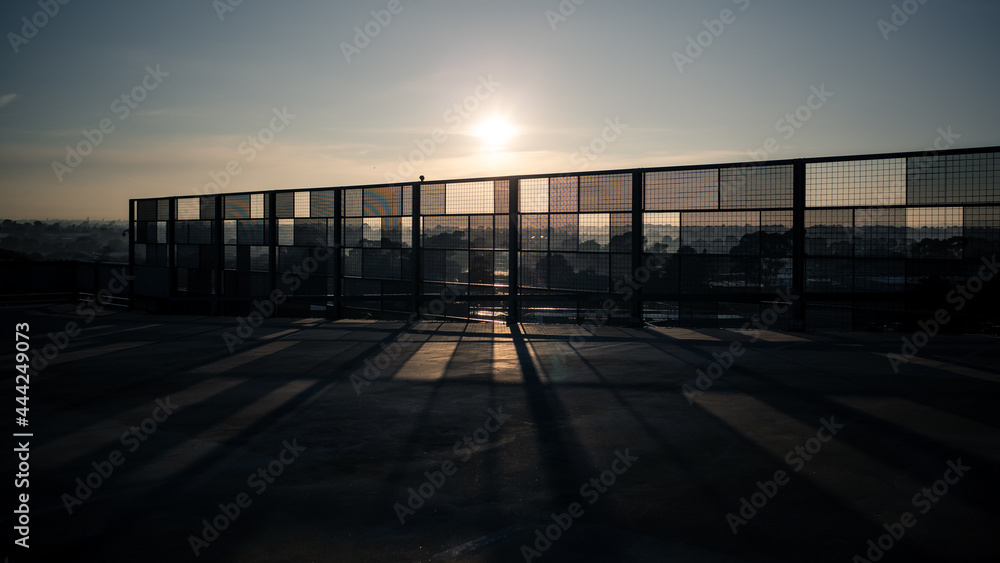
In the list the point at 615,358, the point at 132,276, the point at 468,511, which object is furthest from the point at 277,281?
the point at 468,511

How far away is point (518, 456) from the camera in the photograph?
6.03m

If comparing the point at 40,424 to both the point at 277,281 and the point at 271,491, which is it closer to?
the point at 271,491

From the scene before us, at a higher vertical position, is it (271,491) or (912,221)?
(912,221)

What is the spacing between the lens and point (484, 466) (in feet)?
18.9

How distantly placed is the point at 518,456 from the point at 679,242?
9.21 m

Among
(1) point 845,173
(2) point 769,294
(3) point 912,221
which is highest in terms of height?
(1) point 845,173

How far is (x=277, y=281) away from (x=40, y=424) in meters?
15.9

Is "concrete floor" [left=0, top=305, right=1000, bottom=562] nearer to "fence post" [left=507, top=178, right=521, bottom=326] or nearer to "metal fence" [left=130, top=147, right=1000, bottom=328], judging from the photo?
"metal fence" [left=130, top=147, right=1000, bottom=328]

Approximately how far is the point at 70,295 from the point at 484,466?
27.8 metres

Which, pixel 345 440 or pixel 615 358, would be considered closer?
pixel 345 440

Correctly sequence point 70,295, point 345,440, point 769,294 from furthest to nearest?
point 70,295 → point 769,294 → point 345,440

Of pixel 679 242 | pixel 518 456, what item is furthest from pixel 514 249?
pixel 518 456

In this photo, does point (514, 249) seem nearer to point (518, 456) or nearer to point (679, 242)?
point (679, 242)

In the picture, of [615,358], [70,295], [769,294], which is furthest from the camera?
[70,295]
